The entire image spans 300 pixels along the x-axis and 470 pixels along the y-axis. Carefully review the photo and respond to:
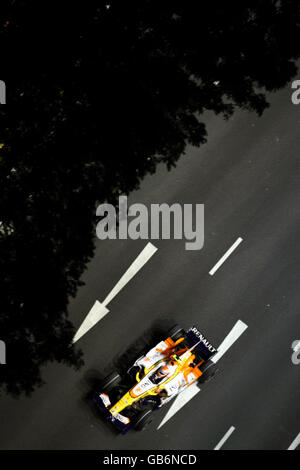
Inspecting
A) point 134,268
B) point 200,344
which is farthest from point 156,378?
point 134,268

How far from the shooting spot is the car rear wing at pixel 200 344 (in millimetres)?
9977

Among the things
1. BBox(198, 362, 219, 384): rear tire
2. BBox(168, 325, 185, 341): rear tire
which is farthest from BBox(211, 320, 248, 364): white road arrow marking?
BBox(168, 325, 185, 341): rear tire

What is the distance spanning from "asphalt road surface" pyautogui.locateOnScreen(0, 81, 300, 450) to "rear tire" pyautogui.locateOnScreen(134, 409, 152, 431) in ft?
1.64

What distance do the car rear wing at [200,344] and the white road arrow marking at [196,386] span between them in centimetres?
66

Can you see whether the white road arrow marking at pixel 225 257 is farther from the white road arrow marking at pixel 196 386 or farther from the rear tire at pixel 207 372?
the rear tire at pixel 207 372

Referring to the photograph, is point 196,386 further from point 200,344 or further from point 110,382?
point 110,382

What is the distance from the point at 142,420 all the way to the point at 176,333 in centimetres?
211

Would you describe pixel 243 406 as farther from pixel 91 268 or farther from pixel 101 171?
pixel 101 171

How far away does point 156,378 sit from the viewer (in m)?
9.80

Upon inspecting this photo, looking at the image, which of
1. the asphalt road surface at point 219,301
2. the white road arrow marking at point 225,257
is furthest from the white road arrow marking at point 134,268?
the white road arrow marking at point 225,257

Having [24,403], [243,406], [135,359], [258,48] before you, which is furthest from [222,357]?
[258,48]

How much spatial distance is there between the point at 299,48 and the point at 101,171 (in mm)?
4195

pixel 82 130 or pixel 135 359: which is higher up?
pixel 82 130

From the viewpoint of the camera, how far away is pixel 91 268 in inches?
417
